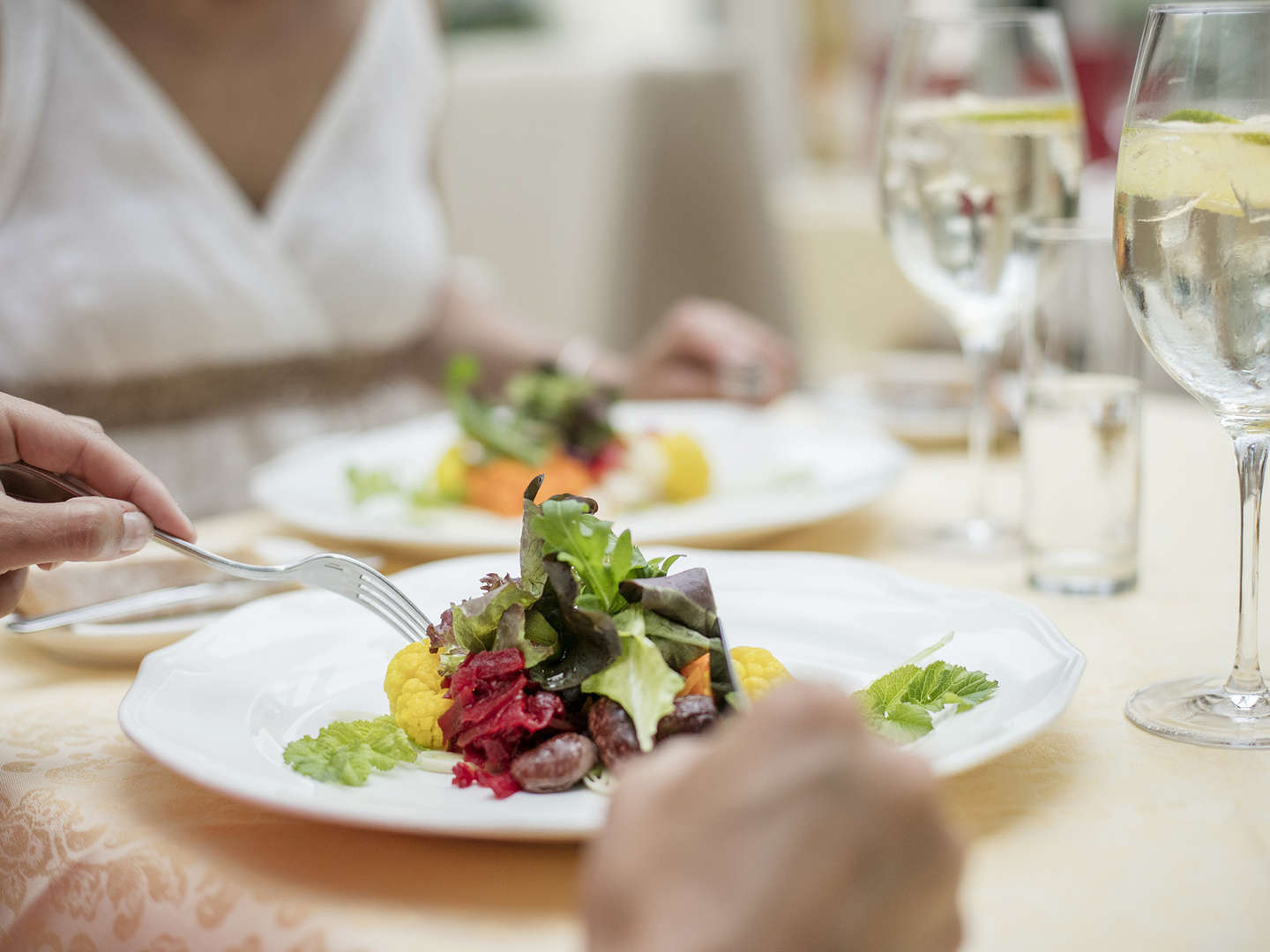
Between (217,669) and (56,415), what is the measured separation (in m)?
0.16

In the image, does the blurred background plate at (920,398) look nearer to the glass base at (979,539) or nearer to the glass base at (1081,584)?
the glass base at (979,539)

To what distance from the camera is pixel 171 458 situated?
1.85 meters

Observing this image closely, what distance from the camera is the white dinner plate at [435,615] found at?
1.67 ft

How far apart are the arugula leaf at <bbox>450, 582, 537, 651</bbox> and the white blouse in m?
1.27

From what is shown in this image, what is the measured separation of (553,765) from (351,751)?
0.33 ft

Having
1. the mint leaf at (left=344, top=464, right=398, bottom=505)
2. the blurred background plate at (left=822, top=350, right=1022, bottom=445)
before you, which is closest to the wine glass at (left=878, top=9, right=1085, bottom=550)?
the blurred background plate at (left=822, top=350, right=1022, bottom=445)

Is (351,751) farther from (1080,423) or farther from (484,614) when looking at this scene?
(1080,423)

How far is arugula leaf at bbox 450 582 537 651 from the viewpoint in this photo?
0.60 meters

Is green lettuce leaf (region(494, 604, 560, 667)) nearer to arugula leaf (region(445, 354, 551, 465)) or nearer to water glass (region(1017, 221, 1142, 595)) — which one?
water glass (region(1017, 221, 1142, 595))

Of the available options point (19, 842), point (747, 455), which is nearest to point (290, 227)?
point (747, 455)

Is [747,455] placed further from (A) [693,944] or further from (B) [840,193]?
(B) [840,193]

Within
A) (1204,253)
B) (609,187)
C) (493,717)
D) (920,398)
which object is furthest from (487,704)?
(609,187)

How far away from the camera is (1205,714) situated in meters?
0.64

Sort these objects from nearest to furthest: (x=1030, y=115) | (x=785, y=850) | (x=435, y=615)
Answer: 1. (x=785, y=850)
2. (x=435, y=615)
3. (x=1030, y=115)
